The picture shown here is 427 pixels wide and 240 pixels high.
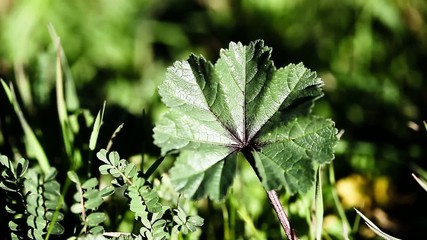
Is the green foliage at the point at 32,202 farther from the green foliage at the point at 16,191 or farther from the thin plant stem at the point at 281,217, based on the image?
the thin plant stem at the point at 281,217

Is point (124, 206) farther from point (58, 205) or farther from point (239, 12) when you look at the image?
point (239, 12)

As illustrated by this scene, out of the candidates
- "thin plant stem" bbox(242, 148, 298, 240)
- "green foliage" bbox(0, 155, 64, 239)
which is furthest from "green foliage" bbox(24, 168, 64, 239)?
"thin plant stem" bbox(242, 148, 298, 240)

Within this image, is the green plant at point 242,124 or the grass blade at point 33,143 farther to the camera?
the grass blade at point 33,143

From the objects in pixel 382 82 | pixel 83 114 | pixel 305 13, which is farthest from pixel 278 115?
pixel 305 13

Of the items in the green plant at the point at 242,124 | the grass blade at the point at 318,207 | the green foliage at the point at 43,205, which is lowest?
the grass blade at the point at 318,207

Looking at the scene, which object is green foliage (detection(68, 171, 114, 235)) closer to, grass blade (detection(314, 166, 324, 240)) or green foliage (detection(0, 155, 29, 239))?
green foliage (detection(0, 155, 29, 239))

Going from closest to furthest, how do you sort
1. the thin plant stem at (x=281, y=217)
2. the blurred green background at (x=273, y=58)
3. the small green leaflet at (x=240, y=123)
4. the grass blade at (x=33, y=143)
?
the small green leaflet at (x=240, y=123) → the thin plant stem at (x=281, y=217) → the grass blade at (x=33, y=143) → the blurred green background at (x=273, y=58)

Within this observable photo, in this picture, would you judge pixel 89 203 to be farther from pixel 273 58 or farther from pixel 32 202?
pixel 273 58

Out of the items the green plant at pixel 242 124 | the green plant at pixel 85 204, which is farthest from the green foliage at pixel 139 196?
the green plant at pixel 242 124

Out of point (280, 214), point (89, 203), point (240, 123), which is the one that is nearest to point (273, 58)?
point (240, 123)
